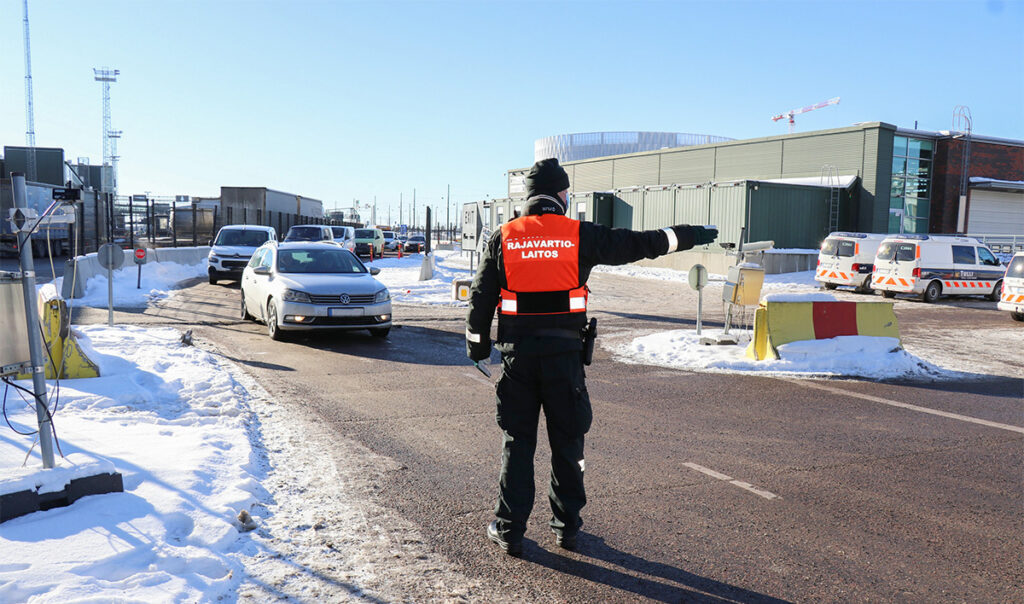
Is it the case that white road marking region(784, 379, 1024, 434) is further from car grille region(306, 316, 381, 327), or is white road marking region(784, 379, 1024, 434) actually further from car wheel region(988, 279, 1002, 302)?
car wheel region(988, 279, 1002, 302)

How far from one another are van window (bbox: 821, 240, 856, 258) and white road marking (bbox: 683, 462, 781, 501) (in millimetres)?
21163

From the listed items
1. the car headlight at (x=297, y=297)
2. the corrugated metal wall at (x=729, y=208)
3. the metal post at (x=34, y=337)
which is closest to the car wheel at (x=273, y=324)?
the car headlight at (x=297, y=297)

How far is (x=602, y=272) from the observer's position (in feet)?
112

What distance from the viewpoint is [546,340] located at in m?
3.91

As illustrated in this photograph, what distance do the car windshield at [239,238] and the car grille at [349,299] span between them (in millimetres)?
12230

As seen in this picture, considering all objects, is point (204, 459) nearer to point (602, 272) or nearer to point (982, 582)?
point (982, 582)

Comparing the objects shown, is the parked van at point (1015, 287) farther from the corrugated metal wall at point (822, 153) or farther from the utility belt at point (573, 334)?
the corrugated metal wall at point (822, 153)

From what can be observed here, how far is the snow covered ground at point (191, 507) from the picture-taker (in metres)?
3.42

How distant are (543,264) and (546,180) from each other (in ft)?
1.60

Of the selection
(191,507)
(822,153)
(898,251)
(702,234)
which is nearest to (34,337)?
(191,507)

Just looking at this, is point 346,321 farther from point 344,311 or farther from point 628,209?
point 628,209

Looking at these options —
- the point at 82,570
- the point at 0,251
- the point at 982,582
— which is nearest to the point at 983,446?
the point at 982,582

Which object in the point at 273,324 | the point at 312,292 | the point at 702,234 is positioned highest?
the point at 702,234

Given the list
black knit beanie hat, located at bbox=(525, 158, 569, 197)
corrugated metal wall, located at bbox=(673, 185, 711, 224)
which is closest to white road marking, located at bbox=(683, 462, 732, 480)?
black knit beanie hat, located at bbox=(525, 158, 569, 197)
